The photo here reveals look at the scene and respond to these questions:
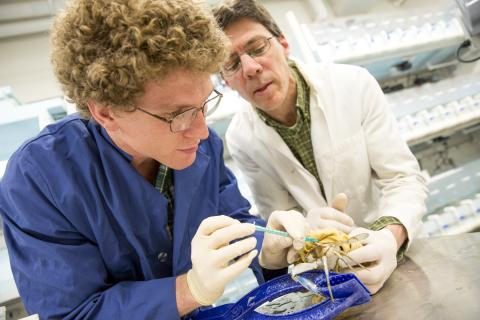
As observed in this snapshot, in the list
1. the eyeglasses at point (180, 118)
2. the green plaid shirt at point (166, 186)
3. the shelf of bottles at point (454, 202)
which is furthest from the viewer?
the shelf of bottles at point (454, 202)

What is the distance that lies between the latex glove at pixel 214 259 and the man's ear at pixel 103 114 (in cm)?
36

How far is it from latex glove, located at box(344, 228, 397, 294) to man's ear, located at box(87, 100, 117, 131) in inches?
29.2

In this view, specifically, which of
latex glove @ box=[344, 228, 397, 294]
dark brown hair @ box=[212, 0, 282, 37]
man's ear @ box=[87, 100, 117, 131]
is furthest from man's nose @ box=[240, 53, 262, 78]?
latex glove @ box=[344, 228, 397, 294]

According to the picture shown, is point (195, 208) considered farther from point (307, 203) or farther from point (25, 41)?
point (25, 41)

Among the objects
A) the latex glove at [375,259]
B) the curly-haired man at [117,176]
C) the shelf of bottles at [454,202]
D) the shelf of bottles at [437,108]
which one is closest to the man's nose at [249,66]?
the curly-haired man at [117,176]

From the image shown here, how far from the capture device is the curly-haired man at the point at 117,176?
0.68m

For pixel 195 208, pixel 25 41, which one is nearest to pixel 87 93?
pixel 195 208

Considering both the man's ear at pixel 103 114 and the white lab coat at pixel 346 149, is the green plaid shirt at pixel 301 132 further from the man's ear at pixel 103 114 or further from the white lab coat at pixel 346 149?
the man's ear at pixel 103 114

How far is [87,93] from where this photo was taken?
72 cm

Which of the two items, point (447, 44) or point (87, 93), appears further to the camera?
point (447, 44)

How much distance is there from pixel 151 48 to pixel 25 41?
7.73ft

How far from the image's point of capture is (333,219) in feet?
3.36

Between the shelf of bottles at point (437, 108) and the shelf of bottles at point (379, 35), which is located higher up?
the shelf of bottles at point (379, 35)

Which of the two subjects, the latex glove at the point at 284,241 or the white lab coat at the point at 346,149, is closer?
the latex glove at the point at 284,241
